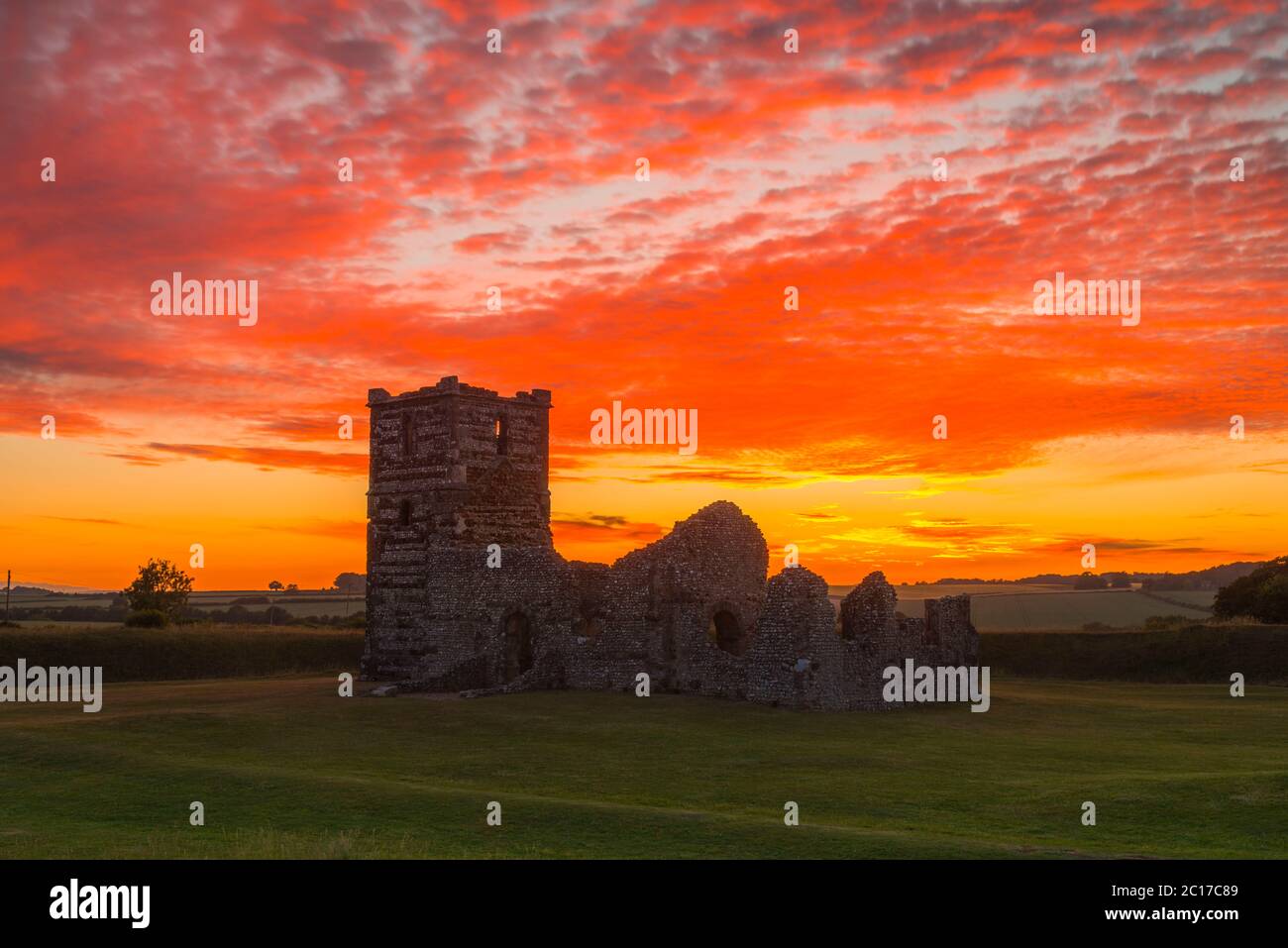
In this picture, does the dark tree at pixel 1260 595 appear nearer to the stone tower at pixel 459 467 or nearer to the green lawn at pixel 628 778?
the green lawn at pixel 628 778

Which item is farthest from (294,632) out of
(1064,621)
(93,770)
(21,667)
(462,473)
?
(1064,621)

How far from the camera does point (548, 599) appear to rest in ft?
125

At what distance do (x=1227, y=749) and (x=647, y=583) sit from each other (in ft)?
52.2

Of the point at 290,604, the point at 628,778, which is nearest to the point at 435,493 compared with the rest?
the point at 628,778

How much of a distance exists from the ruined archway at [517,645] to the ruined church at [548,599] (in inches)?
2.6

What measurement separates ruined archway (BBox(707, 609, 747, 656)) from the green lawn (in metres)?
5.57

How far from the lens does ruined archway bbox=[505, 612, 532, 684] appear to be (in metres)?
38.6

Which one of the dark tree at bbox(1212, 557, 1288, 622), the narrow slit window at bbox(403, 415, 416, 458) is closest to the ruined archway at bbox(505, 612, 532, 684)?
the narrow slit window at bbox(403, 415, 416, 458)

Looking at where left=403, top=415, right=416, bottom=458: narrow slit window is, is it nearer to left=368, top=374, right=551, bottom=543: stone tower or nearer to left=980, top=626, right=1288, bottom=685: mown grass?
left=368, top=374, right=551, bottom=543: stone tower

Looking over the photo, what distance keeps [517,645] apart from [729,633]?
22.2 feet

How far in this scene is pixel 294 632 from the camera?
5856cm

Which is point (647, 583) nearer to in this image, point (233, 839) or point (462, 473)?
point (462, 473)

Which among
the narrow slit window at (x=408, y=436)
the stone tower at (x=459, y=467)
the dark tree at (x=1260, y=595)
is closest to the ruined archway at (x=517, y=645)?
the stone tower at (x=459, y=467)

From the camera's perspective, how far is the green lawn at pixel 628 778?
1620cm
